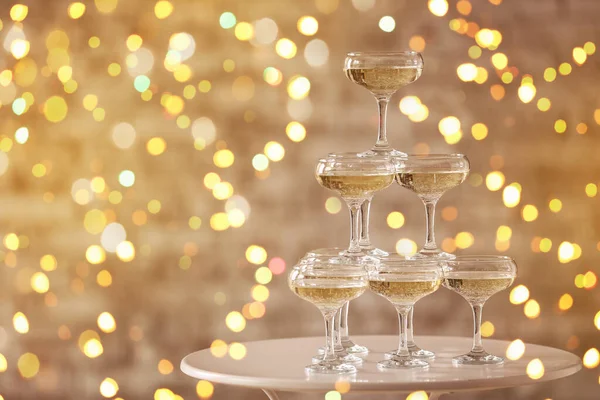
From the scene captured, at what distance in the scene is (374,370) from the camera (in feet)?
4.95

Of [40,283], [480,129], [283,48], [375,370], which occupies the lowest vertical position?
[375,370]

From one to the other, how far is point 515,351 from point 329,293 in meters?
0.39

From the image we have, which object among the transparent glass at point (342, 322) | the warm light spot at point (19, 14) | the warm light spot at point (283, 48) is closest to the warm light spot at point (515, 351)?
the transparent glass at point (342, 322)

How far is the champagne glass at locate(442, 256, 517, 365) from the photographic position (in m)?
1.56

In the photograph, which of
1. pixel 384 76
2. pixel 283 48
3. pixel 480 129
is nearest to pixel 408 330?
pixel 384 76

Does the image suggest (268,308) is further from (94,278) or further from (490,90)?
(490,90)

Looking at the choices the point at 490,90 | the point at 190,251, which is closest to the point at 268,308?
the point at 190,251

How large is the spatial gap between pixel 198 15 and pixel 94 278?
66 cm

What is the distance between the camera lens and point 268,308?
2.25 metres

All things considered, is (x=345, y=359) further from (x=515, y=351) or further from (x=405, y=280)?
(x=515, y=351)

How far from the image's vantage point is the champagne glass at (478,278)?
156 centimetres

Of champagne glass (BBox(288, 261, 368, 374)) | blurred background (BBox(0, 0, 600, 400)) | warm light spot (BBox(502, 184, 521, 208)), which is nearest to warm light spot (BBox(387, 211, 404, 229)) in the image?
blurred background (BBox(0, 0, 600, 400))

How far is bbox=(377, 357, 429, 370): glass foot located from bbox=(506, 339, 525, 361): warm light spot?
17 centimetres

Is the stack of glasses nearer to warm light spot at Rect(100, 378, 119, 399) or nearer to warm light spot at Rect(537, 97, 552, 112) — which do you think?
warm light spot at Rect(537, 97, 552, 112)
